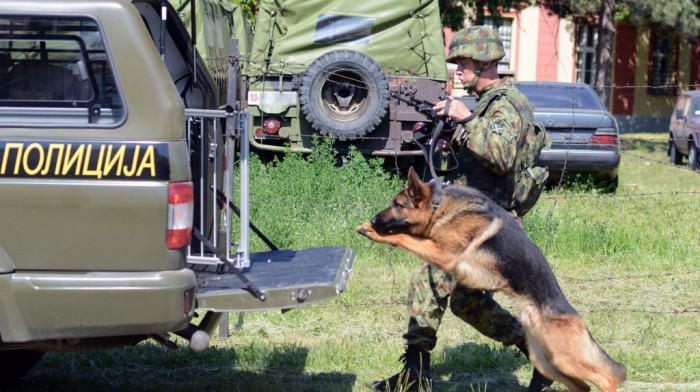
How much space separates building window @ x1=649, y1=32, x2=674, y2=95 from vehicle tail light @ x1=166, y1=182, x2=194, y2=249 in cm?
2747

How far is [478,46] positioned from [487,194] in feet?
2.53

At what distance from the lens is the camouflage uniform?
12.1ft

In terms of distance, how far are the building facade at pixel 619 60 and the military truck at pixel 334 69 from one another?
14925 mm

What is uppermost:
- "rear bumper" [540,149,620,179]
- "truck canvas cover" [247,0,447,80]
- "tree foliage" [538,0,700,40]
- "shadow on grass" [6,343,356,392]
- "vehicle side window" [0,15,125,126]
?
"tree foliage" [538,0,700,40]

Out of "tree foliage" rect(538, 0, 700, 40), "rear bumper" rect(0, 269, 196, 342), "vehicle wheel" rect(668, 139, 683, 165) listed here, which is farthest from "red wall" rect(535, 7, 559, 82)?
"rear bumper" rect(0, 269, 196, 342)

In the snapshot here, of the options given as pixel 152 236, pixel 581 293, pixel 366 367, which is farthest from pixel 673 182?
pixel 152 236

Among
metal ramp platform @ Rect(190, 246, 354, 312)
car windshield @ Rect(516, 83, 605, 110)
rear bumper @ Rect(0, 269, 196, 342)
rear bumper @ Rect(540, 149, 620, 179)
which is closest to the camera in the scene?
rear bumper @ Rect(0, 269, 196, 342)

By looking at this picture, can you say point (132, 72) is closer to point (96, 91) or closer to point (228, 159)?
point (96, 91)

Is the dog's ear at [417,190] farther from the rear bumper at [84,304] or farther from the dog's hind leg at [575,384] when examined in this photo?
the rear bumper at [84,304]

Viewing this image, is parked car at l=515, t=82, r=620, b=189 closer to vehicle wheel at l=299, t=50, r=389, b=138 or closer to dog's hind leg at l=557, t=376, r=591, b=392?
vehicle wheel at l=299, t=50, r=389, b=138

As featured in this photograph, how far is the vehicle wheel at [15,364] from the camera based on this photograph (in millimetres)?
4020

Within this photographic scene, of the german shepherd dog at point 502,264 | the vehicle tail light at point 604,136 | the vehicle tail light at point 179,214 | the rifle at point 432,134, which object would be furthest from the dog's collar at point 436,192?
the vehicle tail light at point 604,136

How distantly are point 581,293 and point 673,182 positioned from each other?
737 centimetres

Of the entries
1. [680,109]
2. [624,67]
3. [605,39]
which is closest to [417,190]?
[680,109]
